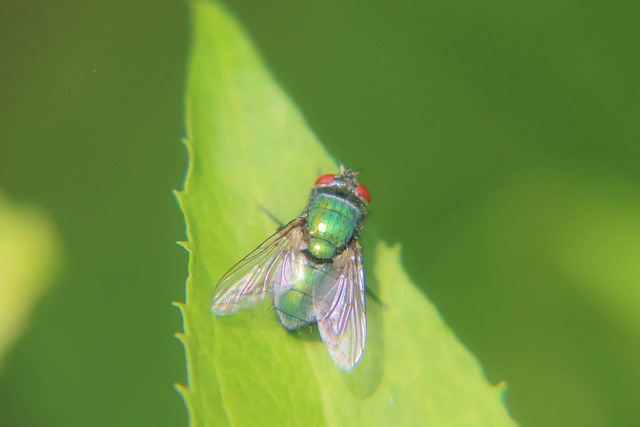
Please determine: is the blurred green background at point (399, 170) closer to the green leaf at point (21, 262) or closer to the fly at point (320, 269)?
the green leaf at point (21, 262)

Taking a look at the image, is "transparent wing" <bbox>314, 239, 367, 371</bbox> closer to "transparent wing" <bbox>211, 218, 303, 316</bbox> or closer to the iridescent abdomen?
A: the iridescent abdomen

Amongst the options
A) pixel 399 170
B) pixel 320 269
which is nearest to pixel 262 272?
pixel 320 269

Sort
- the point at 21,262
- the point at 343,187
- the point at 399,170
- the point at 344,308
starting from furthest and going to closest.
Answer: the point at 399,170 < the point at 21,262 < the point at 343,187 < the point at 344,308

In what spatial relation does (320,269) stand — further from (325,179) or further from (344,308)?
(325,179)

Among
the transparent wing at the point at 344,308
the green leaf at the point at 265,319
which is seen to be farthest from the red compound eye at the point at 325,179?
the transparent wing at the point at 344,308

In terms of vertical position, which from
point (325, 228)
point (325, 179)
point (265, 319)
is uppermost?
point (325, 179)

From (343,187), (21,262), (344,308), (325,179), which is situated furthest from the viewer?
(21,262)
